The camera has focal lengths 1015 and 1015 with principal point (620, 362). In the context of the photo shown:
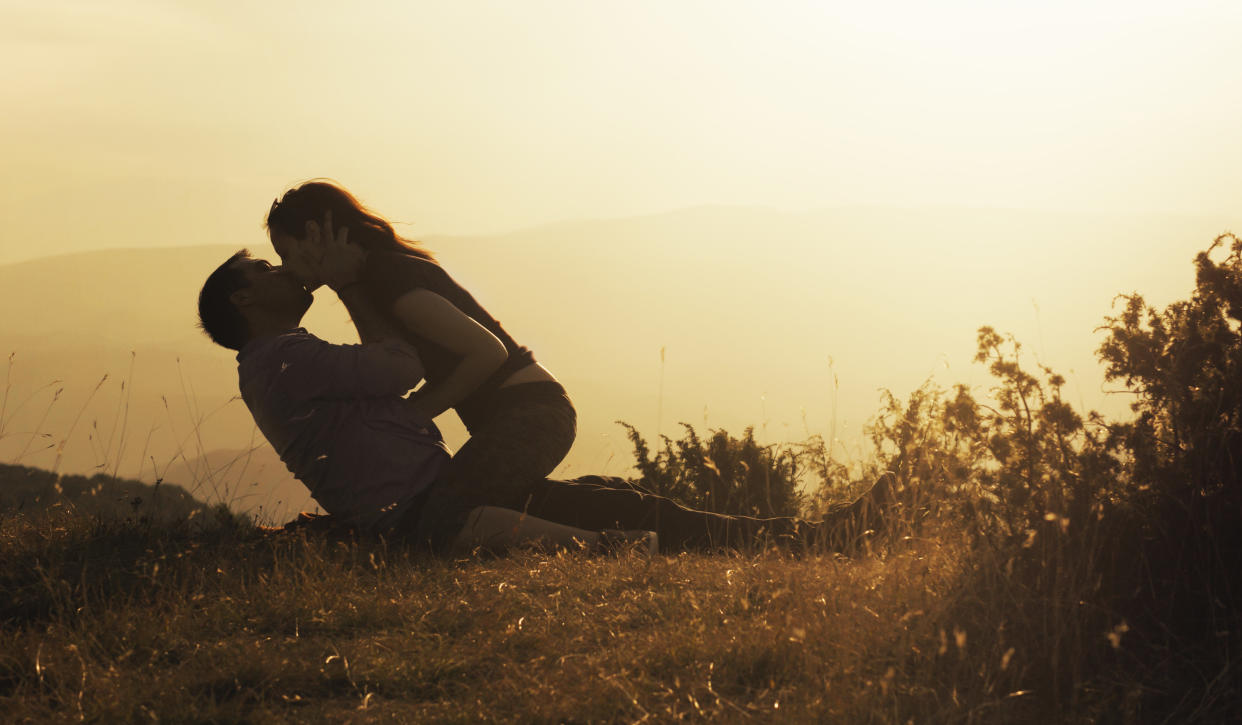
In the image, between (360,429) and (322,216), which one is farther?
(322,216)

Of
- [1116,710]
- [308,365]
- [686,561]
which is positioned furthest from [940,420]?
[308,365]

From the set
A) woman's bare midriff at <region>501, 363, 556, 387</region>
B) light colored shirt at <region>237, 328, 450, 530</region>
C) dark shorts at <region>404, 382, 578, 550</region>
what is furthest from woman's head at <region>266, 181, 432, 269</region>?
dark shorts at <region>404, 382, 578, 550</region>

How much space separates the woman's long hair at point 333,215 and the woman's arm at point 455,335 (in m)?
0.38

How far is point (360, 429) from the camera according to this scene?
4793 millimetres

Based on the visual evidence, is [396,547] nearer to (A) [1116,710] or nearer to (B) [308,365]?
(B) [308,365]

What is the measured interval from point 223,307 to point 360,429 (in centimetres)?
94

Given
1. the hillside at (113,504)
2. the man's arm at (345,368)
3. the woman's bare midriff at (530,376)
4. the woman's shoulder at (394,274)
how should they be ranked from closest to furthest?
the man's arm at (345,368), the woman's shoulder at (394,274), the woman's bare midriff at (530,376), the hillside at (113,504)

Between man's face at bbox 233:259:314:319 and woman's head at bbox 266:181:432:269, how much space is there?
12 cm

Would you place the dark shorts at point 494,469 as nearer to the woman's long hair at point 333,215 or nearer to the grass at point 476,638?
the grass at point 476,638

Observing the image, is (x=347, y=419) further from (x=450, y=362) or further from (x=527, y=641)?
(x=527, y=641)

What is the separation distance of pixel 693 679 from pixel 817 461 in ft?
13.9

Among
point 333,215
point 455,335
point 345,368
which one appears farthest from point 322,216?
point 455,335

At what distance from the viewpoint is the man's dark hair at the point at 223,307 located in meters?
4.95

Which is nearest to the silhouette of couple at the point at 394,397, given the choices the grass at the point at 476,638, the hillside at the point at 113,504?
the grass at the point at 476,638
